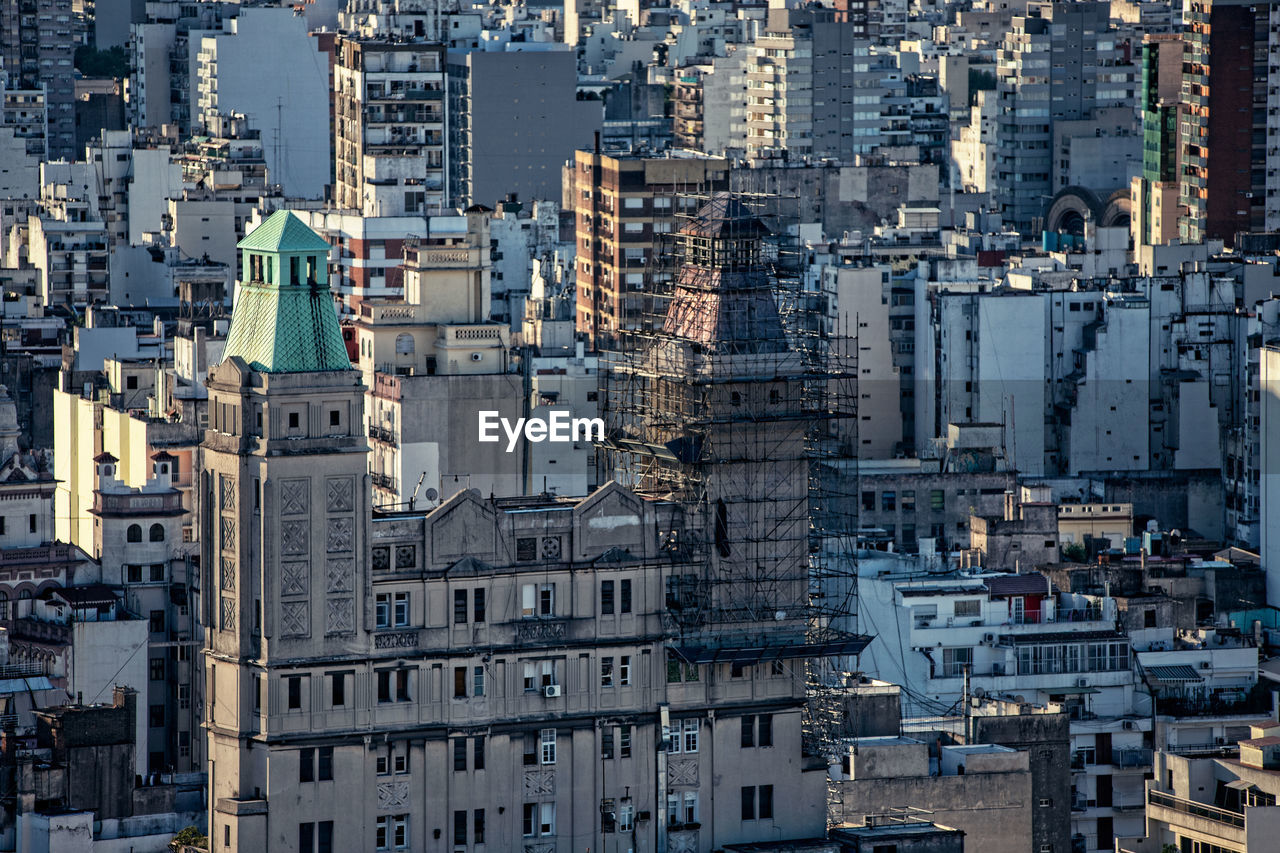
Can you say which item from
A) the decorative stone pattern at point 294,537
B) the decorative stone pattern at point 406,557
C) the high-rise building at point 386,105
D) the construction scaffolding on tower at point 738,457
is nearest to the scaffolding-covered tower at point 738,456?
the construction scaffolding on tower at point 738,457

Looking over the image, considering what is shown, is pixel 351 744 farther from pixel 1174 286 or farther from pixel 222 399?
pixel 1174 286

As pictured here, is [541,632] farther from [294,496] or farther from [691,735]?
[294,496]

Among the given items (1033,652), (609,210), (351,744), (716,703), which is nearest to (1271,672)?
(1033,652)

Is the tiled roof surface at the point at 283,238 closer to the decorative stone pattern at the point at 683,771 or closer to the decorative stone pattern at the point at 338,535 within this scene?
the decorative stone pattern at the point at 338,535

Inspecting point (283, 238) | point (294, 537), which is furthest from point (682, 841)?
point (283, 238)

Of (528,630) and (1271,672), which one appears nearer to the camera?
(528,630)

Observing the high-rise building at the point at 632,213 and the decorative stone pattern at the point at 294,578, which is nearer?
the decorative stone pattern at the point at 294,578

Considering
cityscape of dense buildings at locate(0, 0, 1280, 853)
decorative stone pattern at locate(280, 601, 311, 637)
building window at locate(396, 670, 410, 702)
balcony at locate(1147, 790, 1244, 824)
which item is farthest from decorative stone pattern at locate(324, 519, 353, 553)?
balcony at locate(1147, 790, 1244, 824)
